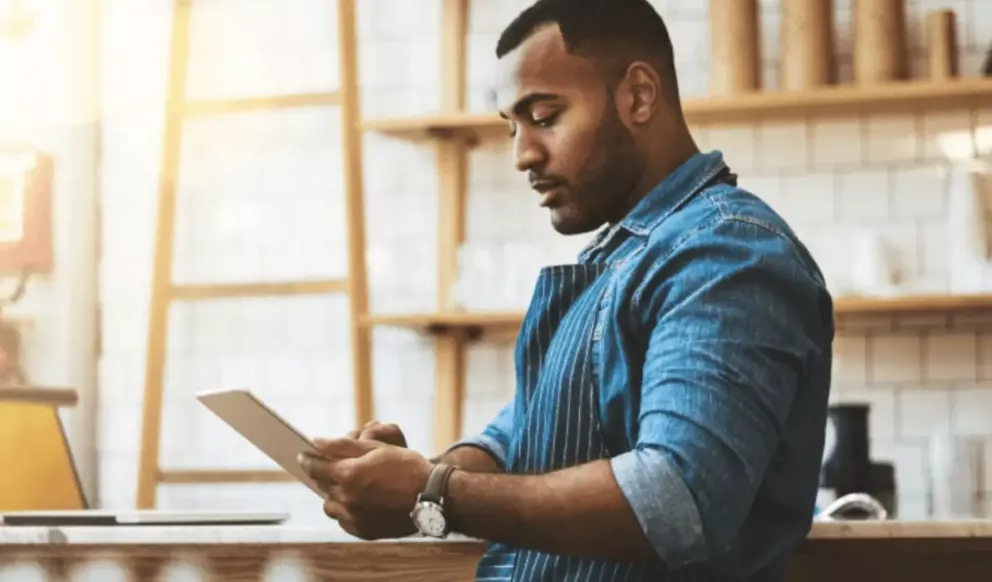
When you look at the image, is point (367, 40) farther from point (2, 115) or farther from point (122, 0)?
point (2, 115)

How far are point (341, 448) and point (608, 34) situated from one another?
20.0 inches

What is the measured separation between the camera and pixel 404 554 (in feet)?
5.85

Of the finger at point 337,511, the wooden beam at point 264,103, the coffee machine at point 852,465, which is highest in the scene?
the wooden beam at point 264,103

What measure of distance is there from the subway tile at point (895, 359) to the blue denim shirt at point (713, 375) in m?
2.27

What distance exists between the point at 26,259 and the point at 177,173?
63 centimetres

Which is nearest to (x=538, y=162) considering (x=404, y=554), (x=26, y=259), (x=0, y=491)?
(x=404, y=554)

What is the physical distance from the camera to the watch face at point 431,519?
4.17 feet

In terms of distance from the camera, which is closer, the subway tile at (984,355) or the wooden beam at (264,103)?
the subway tile at (984,355)

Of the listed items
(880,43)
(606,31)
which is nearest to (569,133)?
(606,31)

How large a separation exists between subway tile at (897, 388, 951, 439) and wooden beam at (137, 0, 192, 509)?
1908 millimetres

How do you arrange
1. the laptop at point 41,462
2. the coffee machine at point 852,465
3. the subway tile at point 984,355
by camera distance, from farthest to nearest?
the subway tile at point 984,355
the coffee machine at point 852,465
the laptop at point 41,462

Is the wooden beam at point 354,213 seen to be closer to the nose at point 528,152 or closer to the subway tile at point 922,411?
the subway tile at point 922,411

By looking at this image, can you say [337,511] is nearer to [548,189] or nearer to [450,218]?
[548,189]

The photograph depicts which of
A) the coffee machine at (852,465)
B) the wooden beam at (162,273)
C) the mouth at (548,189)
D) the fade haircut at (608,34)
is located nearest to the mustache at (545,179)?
the mouth at (548,189)
